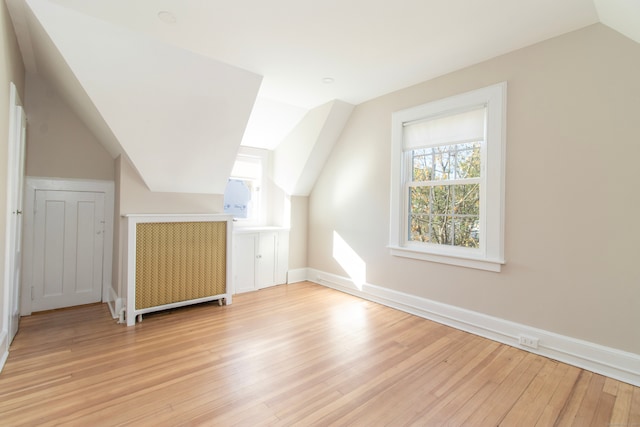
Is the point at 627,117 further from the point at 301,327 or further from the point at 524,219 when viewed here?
the point at 301,327

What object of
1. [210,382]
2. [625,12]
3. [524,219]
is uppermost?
[625,12]

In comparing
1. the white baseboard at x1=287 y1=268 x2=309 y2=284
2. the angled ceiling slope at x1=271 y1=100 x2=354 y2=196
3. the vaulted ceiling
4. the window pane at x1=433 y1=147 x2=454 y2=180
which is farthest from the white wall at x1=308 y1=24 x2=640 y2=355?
the white baseboard at x1=287 y1=268 x2=309 y2=284

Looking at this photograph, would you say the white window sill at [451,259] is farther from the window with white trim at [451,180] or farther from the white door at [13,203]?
the white door at [13,203]

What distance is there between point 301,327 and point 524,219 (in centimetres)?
226

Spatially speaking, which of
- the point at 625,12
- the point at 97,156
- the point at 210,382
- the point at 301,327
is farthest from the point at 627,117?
the point at 97,156

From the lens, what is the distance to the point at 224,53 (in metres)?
2.70

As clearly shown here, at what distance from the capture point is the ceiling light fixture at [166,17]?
215 cm

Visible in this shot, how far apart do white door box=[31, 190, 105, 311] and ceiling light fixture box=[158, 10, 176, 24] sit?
238 cm

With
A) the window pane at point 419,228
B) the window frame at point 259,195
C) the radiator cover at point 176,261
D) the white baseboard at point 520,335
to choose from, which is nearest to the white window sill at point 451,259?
the window pane at point 419,228

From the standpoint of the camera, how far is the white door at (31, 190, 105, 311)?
3.31 metres

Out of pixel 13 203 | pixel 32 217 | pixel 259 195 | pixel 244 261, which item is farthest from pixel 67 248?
pixel 259 195

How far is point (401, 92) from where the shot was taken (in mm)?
3514

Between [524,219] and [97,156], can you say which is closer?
[524,219]

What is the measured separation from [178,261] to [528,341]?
3.46 m
